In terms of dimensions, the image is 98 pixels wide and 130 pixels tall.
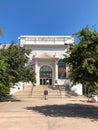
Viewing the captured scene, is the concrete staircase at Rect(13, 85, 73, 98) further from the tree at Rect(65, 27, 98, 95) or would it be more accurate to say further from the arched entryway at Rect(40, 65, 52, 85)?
the tree at Rect(65, 27, 98, 95)

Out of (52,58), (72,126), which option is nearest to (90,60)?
(72,126)

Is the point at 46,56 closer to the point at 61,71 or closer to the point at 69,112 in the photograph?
the point at 61,71

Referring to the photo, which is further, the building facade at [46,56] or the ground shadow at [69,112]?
the building facade at [46,56]

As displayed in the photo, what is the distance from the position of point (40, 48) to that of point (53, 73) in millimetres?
7130

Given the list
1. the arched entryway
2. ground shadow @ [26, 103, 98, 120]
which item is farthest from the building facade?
ground shadow @ [26, 103, 98, 120]

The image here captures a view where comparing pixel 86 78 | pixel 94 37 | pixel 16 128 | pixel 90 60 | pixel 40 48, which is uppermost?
pixel 40 48

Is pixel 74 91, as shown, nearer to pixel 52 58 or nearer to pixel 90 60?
pixel 52 58

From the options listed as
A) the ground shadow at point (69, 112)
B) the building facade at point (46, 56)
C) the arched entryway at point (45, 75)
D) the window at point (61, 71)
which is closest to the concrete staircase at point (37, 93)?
the arched entryway at point (45, 75)

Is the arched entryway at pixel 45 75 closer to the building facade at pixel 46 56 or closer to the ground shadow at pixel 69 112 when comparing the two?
the building facade at pixel 46 56

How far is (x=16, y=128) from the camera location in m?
12.1

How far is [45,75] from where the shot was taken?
6762cm

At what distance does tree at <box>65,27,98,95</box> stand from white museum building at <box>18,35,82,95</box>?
46.7 meters

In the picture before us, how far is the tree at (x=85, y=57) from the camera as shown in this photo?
17.3 metres

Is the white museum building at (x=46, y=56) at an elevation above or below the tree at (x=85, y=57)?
above
